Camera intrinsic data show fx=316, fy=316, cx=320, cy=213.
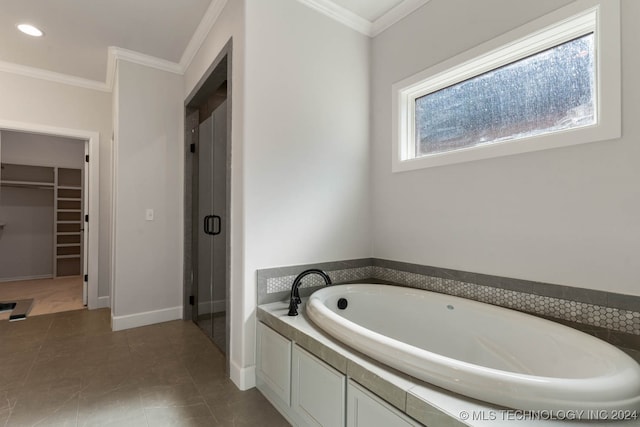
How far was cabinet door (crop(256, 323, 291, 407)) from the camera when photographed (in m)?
1.70

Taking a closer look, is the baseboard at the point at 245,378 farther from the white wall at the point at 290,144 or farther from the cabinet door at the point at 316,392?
the cabinet door at the point at 316,392

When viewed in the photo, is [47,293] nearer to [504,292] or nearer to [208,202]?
[208,202]

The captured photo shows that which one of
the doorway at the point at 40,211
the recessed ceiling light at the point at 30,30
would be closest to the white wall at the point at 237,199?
the recessed ceiling light at the point at 30,30

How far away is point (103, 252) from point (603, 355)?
4.38m

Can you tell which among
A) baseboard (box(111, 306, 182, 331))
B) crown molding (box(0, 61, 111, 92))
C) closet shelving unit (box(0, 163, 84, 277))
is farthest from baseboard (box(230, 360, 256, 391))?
closet shelving unit (box(0, 163, 84, 277))

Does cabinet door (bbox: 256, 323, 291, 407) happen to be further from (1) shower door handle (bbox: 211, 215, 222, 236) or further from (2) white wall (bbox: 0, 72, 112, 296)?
(2) white wall (bbox: 0, 72, 112, 296)

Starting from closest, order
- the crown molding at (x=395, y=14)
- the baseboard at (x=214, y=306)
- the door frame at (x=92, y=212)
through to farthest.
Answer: the crown molding at (x=395, y=14) < the baseboard at (x=214, y=306) < the door frame at (x=92, y=212)

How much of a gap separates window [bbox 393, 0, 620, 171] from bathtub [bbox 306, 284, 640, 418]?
3.02ft

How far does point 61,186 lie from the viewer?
5.53 meters

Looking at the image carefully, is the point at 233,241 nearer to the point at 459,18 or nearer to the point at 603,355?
the point at 603,355

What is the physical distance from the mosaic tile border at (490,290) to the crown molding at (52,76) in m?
3.40

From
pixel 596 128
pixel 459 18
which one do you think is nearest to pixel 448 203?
pixel 596 128

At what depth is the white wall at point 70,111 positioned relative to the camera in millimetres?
3322

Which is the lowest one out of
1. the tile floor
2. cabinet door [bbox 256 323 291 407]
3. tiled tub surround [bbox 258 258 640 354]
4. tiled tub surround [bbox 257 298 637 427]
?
the tile floor
